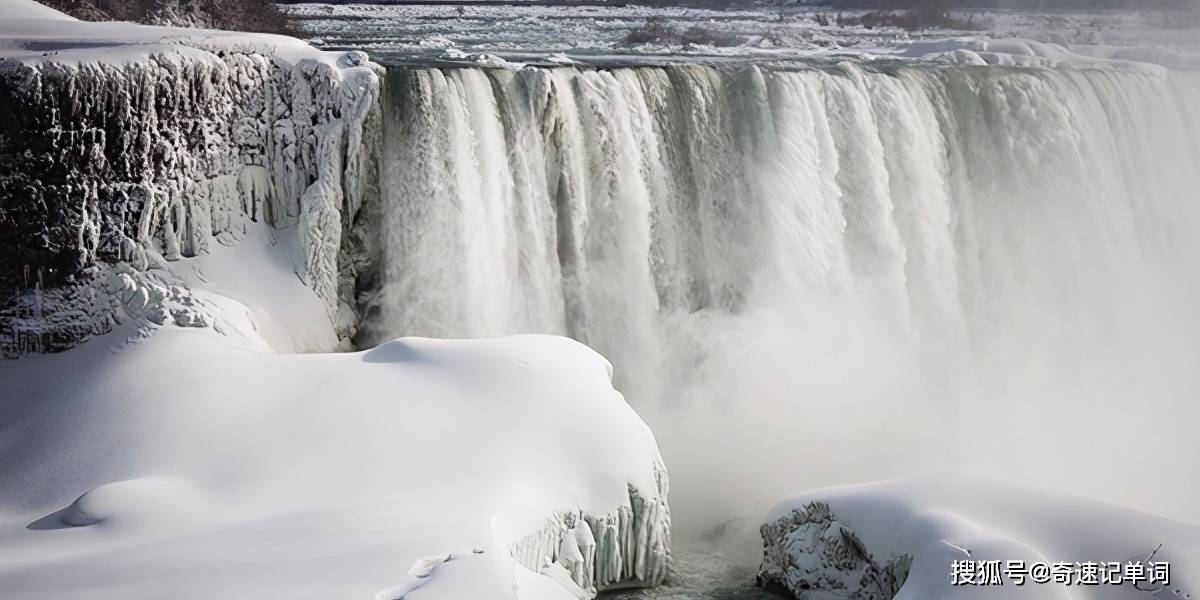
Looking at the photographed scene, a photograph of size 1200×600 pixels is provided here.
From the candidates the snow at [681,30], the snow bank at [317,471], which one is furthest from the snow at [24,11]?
the snow at [681,30]

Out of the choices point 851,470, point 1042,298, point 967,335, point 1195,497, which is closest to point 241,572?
point 851,470

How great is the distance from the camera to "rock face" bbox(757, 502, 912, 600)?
20.9ft

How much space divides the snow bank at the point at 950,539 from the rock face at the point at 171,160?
159 inches

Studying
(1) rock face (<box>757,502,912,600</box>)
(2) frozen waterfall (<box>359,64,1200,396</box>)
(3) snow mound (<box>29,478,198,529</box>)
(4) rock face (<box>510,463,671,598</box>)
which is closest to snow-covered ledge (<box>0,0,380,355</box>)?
(2) frozen waterfall (<box>359,64,1200,396</box>)

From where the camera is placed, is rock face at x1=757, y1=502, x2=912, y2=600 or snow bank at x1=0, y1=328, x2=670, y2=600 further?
rock face at x1=757, y1=502, x2=912, y2=600

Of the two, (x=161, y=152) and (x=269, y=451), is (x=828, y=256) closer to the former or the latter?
(x=161, y=152)

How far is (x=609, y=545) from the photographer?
654cm

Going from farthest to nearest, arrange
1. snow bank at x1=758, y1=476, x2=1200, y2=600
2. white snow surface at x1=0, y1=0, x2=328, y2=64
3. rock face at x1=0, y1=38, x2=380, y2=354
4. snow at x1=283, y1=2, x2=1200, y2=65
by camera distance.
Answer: snow at x1=283, y1=2, x2=1200, y2=65 < white snow surface at x1=0, y1=0, x2=328, y2=64 < rock face at x1=0, y1=38, x2=380, y2=354 < snow bank at x1=758, y1=476, x2=1200, y2=600

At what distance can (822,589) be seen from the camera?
22.4ft

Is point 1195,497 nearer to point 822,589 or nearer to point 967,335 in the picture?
point 967,335

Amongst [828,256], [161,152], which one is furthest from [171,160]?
[828,256]

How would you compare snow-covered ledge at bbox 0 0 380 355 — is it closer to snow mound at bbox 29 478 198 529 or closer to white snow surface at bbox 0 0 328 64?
white snow surface at bbox 0 0 328 64

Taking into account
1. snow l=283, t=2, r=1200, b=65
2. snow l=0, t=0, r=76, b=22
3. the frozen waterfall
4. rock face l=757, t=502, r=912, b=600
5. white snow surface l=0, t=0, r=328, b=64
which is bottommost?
rock face l=757, t=502, r=912, b=600

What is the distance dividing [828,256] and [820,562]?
16.5ft
